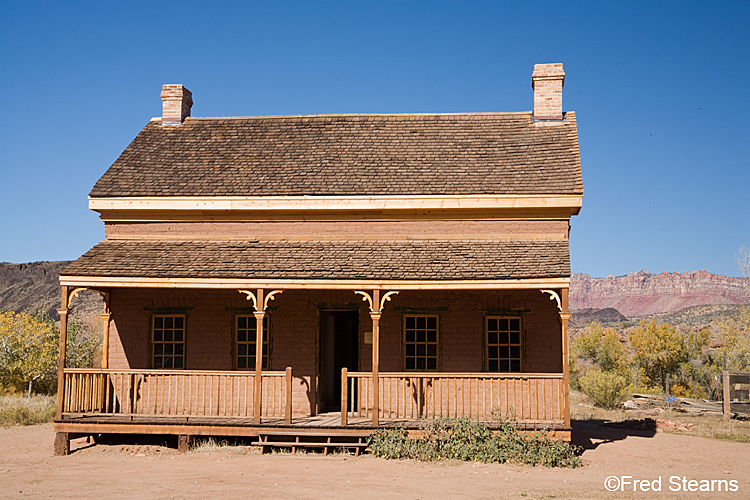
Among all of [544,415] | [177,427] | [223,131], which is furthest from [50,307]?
[544,415]

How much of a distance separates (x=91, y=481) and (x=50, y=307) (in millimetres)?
56182

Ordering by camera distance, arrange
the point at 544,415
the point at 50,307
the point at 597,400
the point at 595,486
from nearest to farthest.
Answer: the point at 595,486 < the point at 544,415 < the point at 597,400 < the point at 50,307

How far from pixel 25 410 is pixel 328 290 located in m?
9.34

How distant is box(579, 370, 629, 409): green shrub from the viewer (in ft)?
73.1

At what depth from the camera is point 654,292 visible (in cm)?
14525

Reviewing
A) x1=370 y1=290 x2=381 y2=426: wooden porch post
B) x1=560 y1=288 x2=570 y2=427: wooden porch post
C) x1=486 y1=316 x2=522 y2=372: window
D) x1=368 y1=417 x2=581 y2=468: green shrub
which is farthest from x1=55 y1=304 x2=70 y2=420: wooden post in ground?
x1=560 y1=288 x2=570 y2=427: wooden porch post

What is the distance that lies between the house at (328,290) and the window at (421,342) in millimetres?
43

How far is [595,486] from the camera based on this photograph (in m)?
10.6

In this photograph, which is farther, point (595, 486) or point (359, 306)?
point (359, 306)

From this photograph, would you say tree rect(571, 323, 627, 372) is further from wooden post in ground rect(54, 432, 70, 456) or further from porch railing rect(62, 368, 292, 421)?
wooden post in ground rect(54, 432, 70, 456)

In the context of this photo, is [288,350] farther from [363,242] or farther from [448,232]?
[448,232]

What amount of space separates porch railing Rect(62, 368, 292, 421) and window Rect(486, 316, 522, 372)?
439cm

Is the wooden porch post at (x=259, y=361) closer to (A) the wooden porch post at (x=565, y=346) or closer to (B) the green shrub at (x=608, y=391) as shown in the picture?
(A) the wooden porch post at (x=565, y=346)

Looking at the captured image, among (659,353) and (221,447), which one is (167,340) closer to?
(221,447)
